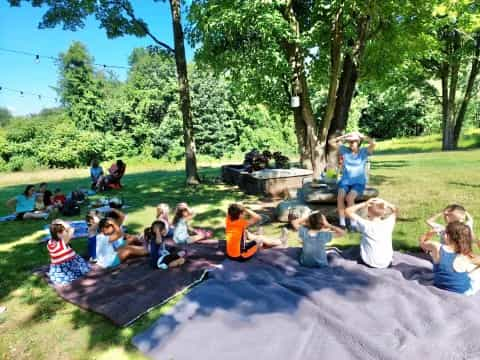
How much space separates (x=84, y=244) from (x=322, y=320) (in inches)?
194

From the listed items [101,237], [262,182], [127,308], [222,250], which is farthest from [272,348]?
[262,182]

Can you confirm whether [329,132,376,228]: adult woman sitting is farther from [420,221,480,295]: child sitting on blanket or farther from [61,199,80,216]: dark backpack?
[61,199,80,216]: dark backpack

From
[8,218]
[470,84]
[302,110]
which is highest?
[470,84]

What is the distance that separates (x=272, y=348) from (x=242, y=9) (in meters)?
7.91

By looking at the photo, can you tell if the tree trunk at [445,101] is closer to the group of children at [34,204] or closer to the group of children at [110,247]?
the group of children at [110,247]

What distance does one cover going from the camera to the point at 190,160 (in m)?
12.7

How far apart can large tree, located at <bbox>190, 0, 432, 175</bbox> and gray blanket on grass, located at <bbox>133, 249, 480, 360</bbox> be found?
6.48 meters

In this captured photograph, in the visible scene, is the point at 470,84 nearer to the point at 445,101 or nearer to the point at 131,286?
the point at 445,101

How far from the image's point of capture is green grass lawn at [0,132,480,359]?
346 centimetres

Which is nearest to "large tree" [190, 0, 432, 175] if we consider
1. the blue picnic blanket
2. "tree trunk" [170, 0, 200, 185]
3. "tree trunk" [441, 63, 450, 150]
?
"tree trunk" [170, 0, 200, 185]

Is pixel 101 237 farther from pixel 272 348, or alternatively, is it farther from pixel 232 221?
pixel 272 348

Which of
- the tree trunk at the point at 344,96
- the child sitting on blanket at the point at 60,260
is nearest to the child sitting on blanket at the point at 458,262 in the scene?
the child sitting on blanket at the point at 60,260

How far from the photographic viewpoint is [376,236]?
179 inches

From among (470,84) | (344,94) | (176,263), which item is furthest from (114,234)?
(470,84)
